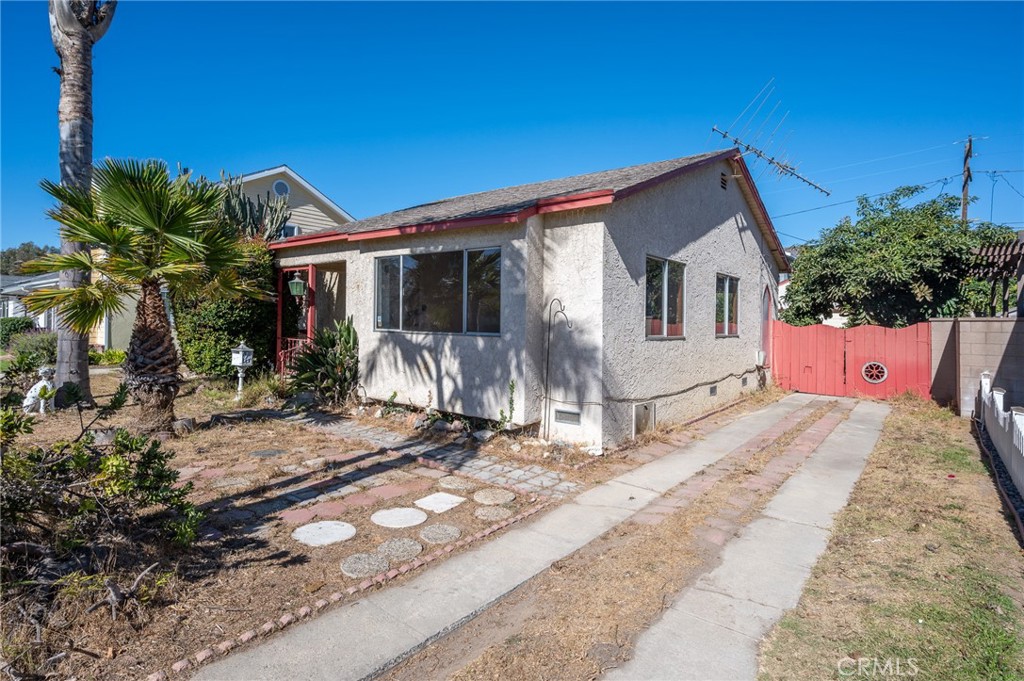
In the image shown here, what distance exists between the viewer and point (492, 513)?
17.1 feet

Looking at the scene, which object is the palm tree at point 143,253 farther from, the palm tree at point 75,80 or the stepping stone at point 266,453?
the palm tree at point 75,80

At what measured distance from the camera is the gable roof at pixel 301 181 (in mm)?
20297

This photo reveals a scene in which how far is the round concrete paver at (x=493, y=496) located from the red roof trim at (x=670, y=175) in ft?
13.2

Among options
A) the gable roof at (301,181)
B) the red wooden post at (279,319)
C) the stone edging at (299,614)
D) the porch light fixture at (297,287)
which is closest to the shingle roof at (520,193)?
the porch light fixture at (297,287)

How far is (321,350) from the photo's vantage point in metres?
10.2

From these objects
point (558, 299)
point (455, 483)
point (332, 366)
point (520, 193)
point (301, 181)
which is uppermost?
point (301, 181)

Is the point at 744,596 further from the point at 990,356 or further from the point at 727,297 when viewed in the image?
the point at 990,356

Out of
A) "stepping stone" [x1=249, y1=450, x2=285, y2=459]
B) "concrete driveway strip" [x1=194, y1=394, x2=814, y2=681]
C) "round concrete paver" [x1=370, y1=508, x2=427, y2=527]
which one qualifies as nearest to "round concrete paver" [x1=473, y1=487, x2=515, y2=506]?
"concrete driveway strip" [x1=194, y1=394, x2=814, y2=681]

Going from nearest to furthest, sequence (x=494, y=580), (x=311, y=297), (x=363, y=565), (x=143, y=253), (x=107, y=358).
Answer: (x=494, y=580) < (x=363, y=565) < (x=143, y=253) < (x=311, y=297) < (x=107, y=358)

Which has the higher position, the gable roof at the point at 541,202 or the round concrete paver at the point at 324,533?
the gable roof at the point at 541,202

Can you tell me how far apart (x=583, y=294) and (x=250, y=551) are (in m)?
4.93

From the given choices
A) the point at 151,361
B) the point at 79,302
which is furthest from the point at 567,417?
the point at 79,302

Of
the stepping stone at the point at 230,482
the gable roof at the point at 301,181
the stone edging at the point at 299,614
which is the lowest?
the stone edging at the point at 299,614

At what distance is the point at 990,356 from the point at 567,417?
8.44 meters
